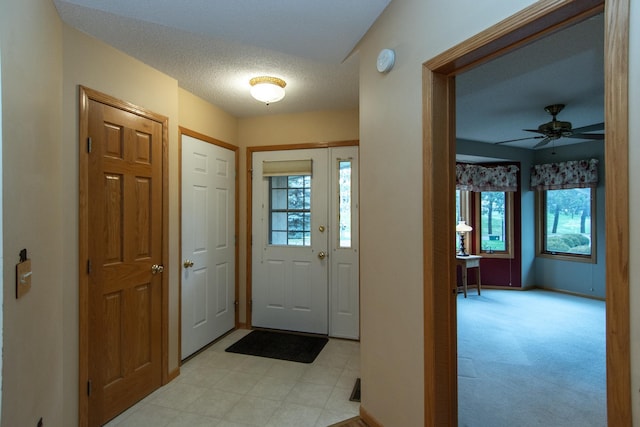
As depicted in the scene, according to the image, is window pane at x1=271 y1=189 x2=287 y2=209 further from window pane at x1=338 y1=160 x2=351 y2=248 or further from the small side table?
the small side table

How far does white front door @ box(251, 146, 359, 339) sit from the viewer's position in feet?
11.6

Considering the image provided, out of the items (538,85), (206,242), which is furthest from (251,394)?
(538,85)

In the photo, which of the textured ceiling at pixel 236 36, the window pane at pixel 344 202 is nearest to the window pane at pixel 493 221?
the window pane at pixel 344 202

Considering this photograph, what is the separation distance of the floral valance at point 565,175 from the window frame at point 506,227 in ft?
1.62

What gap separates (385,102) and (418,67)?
30cm

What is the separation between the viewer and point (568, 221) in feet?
18.6

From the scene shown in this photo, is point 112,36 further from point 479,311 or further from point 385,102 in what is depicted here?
point 479,311

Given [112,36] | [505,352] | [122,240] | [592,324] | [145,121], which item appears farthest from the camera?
[592,324]

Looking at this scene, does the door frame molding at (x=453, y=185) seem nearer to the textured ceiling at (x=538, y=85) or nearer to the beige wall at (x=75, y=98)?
the textured ceiling at (x=538, y=85)

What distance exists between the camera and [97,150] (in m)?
2.09

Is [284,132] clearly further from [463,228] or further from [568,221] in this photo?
[568,221]

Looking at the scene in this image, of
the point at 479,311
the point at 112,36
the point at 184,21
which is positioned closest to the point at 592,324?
the point at 479,311

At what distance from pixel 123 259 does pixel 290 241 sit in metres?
1.76

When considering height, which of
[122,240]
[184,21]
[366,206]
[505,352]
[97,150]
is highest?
→ [184,21]
